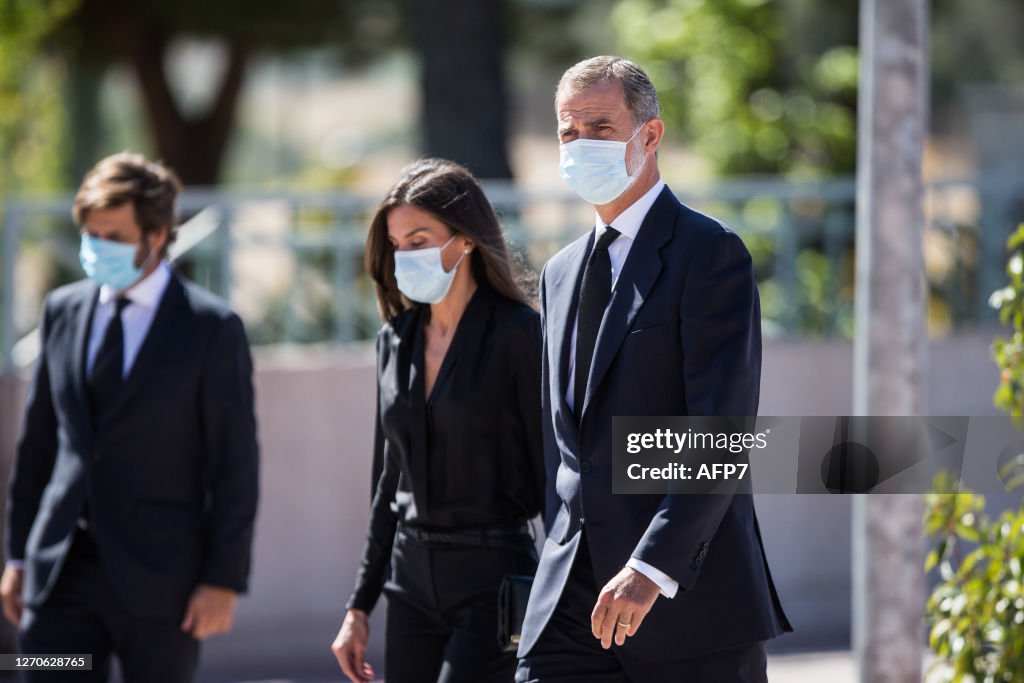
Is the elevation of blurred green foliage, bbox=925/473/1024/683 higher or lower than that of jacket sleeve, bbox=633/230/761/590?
lower

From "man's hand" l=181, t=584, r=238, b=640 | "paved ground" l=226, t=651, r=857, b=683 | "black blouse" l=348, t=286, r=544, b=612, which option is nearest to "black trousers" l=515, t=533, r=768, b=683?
"black blouse" l=348, t=286, r=544, b=612

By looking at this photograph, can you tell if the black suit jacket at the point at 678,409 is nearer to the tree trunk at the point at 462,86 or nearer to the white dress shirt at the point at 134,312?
the white dress shirt at the point at 134,312

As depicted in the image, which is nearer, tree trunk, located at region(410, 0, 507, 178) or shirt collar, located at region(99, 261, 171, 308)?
shirt collar, located at region(99, 261, 171, 308)

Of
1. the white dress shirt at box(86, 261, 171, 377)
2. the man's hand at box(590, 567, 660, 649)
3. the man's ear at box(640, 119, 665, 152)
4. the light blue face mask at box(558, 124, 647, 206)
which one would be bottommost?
the man's hand at box(590, 567, 660, 649)

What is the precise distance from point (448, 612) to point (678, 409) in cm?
89

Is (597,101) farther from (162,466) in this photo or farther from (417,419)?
(162,466)

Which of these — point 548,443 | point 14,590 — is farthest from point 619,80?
point 14,590

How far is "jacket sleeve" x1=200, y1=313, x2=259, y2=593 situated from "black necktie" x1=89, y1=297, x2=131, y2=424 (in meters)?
0.24

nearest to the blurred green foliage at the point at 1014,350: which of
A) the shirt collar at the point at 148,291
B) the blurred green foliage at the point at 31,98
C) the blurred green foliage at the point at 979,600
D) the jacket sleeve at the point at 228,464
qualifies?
the blurred green foliage at the point at 979,600

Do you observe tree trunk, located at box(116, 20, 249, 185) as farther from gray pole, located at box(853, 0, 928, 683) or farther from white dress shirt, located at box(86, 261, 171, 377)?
gray pole, located at box(853, 0, 928, 683)

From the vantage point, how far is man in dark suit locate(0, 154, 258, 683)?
13.9 feet

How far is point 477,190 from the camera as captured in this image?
3.91 metres

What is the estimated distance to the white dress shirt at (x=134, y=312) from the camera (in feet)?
14.6

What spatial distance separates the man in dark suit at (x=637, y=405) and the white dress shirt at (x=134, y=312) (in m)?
1.56
